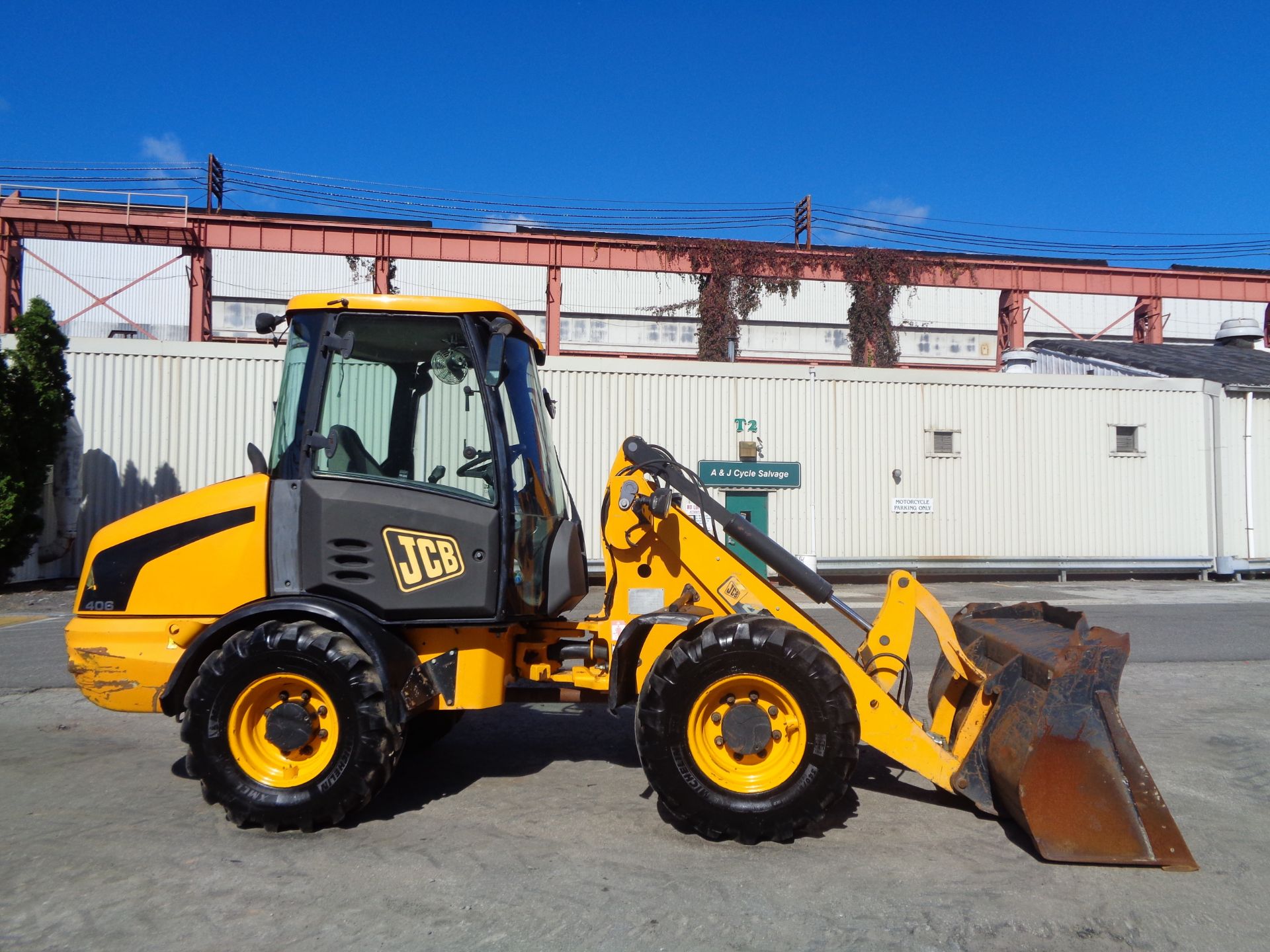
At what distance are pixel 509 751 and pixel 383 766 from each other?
→ 1.64 m

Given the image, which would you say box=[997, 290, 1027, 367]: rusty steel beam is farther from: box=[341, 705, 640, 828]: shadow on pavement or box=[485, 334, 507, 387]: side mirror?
box=[485, 334, 507, 387]: side mirror

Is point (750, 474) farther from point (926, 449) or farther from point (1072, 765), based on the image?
point (1072, 765)

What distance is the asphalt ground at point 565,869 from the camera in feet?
10.6

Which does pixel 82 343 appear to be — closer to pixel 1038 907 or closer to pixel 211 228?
pixel 211 228

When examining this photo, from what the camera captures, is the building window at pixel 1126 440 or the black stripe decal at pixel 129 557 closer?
the black stripe decal at pixel 129 557

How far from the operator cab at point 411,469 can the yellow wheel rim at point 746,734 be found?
1.03m

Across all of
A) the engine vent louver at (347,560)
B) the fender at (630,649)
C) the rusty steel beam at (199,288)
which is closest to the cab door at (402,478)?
the engine vent louver at (347,560)

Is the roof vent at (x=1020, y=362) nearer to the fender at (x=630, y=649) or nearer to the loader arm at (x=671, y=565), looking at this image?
the loader arm at (x=671, y=565)

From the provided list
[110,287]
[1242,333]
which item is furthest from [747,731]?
[110,287]

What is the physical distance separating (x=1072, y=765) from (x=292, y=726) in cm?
352

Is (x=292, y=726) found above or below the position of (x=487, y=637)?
below

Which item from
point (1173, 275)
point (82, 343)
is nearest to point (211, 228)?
point (82, 343)

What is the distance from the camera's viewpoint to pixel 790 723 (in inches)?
164

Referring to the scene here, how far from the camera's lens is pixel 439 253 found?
24.5 m
